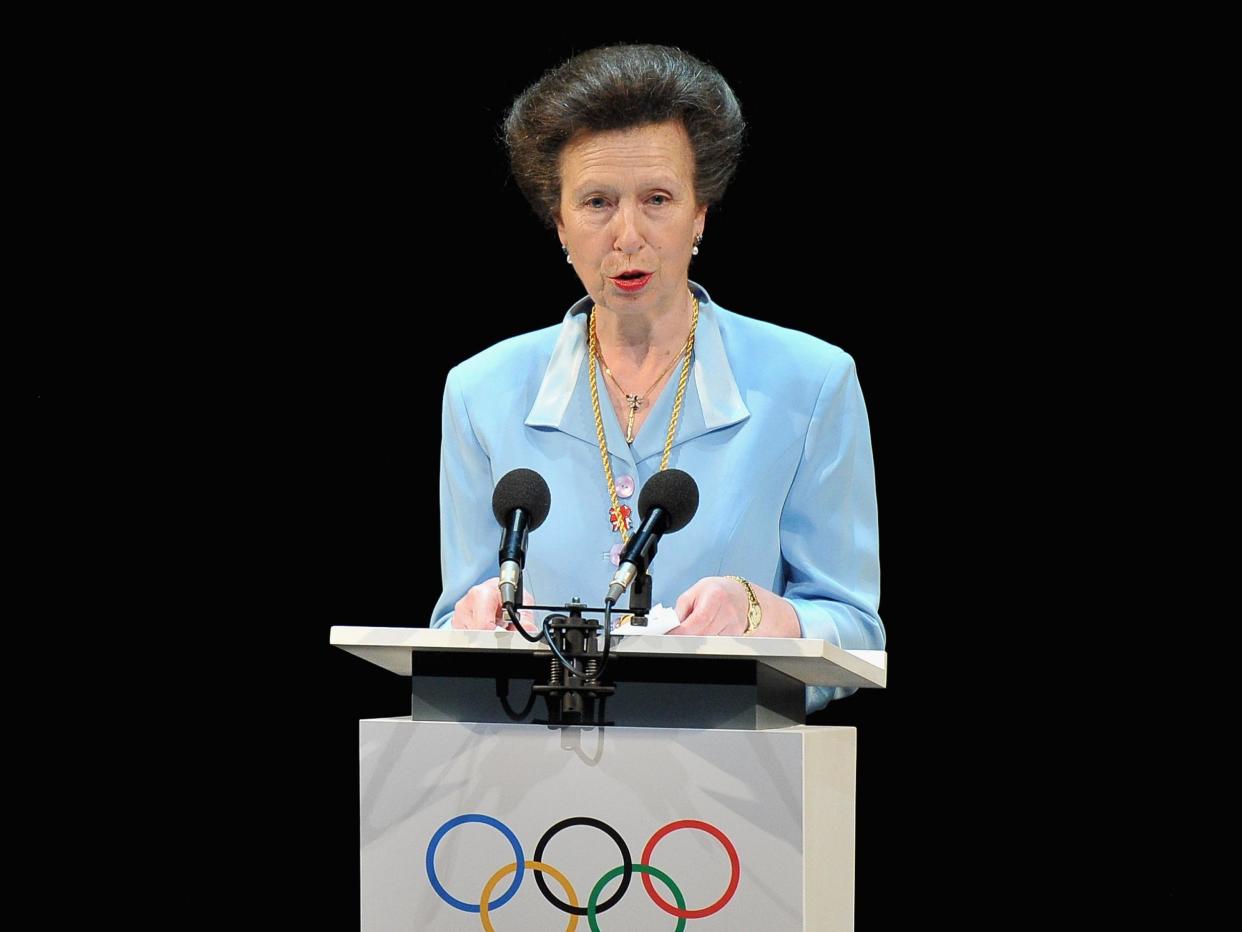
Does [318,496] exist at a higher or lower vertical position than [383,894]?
higher

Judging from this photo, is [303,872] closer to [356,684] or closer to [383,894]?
[356,684]

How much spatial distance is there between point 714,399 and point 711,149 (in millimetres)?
445

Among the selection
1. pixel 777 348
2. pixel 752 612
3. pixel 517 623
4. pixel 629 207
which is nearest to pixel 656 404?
pixel 777 348

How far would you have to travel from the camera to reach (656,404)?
3137 mm

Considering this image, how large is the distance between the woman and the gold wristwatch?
0.32m

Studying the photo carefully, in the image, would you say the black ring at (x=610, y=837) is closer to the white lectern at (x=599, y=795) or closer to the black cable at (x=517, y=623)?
the white lectern at (x=599, y=795)

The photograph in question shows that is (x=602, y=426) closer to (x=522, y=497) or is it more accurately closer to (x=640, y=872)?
(x=522, y=497)

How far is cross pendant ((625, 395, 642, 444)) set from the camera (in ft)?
10.3

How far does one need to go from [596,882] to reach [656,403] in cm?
112

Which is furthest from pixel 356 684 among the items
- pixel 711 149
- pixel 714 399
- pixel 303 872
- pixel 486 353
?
pixel 711 149

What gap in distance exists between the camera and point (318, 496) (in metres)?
4.02

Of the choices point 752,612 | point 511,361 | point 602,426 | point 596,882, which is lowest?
point 596,882

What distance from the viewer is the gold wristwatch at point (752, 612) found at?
101 inches

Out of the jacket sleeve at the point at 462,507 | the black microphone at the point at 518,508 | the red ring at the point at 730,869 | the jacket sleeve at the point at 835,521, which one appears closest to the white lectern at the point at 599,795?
the red ring at the point at 730,869
